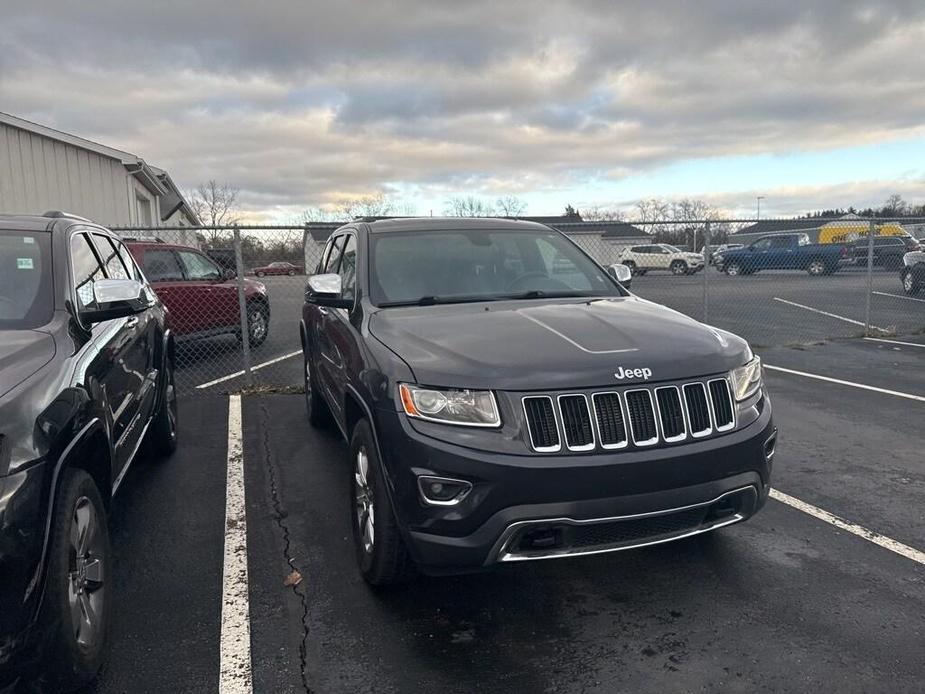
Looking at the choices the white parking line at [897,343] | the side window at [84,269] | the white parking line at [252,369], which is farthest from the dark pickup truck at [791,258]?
the side window at [84,269]

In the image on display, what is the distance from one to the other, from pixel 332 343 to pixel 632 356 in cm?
223

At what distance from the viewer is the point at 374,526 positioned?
10.3 feet

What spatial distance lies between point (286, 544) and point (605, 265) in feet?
12.9

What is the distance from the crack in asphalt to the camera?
108 inches

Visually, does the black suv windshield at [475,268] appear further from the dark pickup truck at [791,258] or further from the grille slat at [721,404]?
Answer: the dark pickup truck at [791,258]

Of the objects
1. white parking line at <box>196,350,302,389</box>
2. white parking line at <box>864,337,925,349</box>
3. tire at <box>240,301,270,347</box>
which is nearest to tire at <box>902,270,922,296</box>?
white parking line at <box>864,337,925,349</box>

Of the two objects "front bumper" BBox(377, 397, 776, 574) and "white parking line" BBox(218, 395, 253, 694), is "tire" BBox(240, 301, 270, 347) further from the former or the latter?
"front bumper" BBox(377, 397, 776, 574)

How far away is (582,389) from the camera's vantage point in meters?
2.77

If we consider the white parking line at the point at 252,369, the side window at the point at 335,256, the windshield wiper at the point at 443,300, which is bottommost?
the white parking line at the point at 252,369

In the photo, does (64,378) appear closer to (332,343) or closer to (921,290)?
(332,343)

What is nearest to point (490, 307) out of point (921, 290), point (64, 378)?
point (64, 378)

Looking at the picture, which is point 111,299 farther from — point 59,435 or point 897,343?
point 897,343

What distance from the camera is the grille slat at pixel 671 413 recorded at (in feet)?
9.36

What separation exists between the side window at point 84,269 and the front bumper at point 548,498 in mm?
1726
